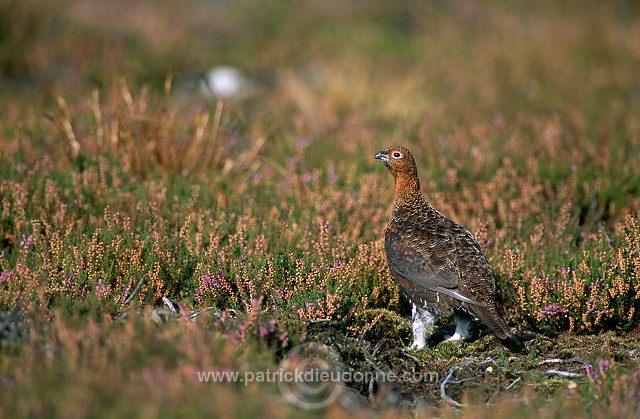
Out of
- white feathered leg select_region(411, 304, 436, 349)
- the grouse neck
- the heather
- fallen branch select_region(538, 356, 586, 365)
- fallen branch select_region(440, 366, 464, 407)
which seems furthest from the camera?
the grouse neck

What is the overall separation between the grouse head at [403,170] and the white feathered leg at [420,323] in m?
0.99

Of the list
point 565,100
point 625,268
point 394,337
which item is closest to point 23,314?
point 394,337

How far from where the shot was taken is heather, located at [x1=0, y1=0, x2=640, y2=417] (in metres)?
3.46

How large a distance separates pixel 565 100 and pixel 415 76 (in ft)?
7.56

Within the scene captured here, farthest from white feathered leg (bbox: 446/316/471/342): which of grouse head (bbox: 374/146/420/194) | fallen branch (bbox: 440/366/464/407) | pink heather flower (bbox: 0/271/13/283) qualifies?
pink heather flower (bbox: 0/271/13/283)

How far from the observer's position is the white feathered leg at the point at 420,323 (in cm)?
479

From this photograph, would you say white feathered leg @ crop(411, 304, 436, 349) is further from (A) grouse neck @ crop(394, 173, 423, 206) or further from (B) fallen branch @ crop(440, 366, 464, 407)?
(A) grouse neck @ crop(394, 173, 423, 206)

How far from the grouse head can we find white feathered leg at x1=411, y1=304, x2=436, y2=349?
0.99 metres

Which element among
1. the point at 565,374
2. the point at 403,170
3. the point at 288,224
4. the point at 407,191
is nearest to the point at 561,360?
the point at 565,374

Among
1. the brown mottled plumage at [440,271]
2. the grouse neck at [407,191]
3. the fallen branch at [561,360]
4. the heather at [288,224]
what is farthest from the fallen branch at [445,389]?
the grouse neck at [407,191]

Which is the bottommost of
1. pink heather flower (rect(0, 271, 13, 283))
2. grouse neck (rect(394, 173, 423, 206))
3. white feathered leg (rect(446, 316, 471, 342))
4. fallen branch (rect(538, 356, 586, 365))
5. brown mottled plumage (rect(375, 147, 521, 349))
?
white feathered leg (rect(446, 316, 471, 342))

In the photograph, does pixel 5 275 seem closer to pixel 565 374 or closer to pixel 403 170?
pixel 403 170

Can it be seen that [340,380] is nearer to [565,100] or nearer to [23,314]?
[23,314]

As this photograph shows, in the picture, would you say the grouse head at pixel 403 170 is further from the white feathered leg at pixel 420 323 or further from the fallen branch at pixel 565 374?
the fallen branch at pixel 565 374
